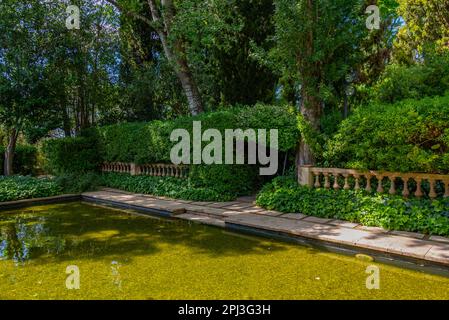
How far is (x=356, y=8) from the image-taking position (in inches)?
300

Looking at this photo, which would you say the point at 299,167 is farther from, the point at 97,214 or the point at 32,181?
the point at 32,181

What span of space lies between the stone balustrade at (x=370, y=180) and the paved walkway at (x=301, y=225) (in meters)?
0.94

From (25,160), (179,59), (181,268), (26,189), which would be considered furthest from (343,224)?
(25,160)

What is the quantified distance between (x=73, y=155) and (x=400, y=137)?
37.5 feet

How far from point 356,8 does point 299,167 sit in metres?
3.82

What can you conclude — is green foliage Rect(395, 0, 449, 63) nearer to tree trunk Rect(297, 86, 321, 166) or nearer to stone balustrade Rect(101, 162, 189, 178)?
tree trunk Rect(297, 86, 321, 166)

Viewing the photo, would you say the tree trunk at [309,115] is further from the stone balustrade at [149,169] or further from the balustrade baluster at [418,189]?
the stone balustrade at [149,169]

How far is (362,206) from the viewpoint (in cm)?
672

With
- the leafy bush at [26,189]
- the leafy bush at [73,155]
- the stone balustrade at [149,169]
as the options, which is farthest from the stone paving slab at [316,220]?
the leafy bush at [73,155]

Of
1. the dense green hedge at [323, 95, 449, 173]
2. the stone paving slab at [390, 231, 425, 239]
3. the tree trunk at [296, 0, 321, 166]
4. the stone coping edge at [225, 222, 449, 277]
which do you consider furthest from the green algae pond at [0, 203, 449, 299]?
the tree trunk at [296, 0, 321, 166]

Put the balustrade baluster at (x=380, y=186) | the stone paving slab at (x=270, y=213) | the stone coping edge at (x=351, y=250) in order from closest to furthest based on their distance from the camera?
the stone coping edge at (x=351, y=250), the balustrade baluster at (x=380, y=186), the stone paving slab at (x=270, y=213)

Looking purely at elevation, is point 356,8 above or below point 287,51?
above

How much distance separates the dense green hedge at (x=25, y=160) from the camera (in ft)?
57.2
